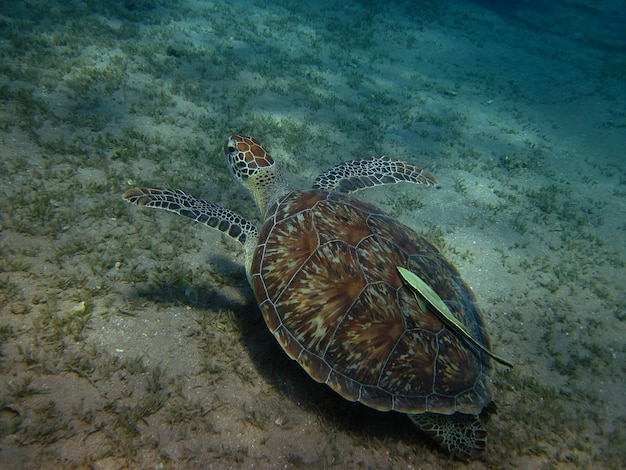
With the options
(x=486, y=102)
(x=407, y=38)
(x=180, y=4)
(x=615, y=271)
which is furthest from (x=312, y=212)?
(x=407, y=38)

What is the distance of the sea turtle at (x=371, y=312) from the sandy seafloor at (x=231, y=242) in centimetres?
49

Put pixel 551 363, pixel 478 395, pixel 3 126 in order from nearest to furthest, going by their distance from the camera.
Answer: pixel 478 395, pixel 551 363, pixel 3 126

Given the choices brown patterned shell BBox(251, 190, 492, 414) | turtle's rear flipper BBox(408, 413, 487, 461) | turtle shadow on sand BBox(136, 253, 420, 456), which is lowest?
turtle shadow on sand BBox(136, 253, 420, 456)

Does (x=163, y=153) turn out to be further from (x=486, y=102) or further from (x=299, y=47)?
(x=486, y=102)

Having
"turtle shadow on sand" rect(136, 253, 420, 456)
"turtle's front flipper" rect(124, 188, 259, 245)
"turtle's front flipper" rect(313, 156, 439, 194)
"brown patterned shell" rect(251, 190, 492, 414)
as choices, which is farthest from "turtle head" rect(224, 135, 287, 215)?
"turtle shadow on sand" rect(136, 253, 420, 456)

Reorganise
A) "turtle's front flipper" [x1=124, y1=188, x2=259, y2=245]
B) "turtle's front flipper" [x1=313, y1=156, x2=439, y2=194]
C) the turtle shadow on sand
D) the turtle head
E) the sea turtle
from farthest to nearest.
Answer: "turtle's front flipper" [x1=313, y1=156, x2=439, y2=194] < the turtle head < "turtle's front flipper" [x1=124, y1=188, x2=259, y2=245] < the turtle shadow on sand < the sea turtle

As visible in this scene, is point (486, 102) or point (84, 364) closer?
point (84, 364)

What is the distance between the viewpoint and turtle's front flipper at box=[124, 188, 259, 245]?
9.42 feet

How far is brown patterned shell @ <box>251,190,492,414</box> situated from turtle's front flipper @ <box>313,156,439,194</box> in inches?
46.0

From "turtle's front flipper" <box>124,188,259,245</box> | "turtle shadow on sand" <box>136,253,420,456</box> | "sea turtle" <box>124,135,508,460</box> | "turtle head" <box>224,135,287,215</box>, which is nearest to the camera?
"sea turtle" <box>124,135,508,460</box>

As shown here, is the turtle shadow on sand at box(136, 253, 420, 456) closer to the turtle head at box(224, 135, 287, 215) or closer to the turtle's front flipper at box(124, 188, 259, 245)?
the turtle's front flipper at box(124, 188, 259, 245)

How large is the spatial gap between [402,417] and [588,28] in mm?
21981

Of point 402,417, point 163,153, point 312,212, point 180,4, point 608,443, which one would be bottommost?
point 402,417

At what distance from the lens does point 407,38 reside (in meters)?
10.4
